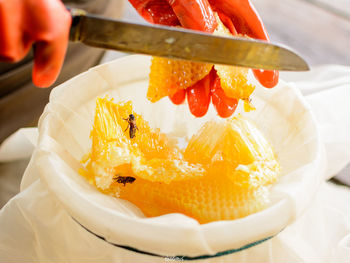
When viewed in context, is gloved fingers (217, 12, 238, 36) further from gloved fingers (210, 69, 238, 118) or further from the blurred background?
the blurred background

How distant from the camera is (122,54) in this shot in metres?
1.02

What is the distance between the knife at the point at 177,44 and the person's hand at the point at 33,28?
0.02 m

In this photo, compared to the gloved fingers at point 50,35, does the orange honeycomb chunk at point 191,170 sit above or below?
below

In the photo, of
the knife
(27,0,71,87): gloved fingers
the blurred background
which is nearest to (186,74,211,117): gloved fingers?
the knife

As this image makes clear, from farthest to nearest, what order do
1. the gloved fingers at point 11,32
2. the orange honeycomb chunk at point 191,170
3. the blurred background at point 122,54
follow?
the blurred background at point 122,54 < the orange honeycomb chunk at point 191,170 < the gloved fingers at point 11,32

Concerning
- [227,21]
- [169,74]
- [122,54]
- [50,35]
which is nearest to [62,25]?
[50,35]

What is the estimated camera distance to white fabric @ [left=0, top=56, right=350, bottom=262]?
1.38 ft

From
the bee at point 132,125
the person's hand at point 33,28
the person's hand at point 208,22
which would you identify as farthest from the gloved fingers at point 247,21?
the person's hand at point 33,28

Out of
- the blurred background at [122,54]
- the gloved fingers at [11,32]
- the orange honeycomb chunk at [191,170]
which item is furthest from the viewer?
the blurred background at [122,54]

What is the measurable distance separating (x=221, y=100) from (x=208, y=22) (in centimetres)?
10

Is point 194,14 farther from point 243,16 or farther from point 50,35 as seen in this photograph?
point 50,35

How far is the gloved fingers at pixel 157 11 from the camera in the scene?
578 millimetres

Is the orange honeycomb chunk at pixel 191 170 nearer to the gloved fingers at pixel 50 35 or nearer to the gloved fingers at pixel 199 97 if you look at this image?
the gloved fingers at pixel 199 97

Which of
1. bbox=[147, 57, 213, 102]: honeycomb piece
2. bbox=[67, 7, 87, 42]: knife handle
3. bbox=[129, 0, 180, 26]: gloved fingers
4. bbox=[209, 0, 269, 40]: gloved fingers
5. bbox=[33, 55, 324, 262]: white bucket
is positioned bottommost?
bbox=[33, 55, 324, 262]: white bucket
